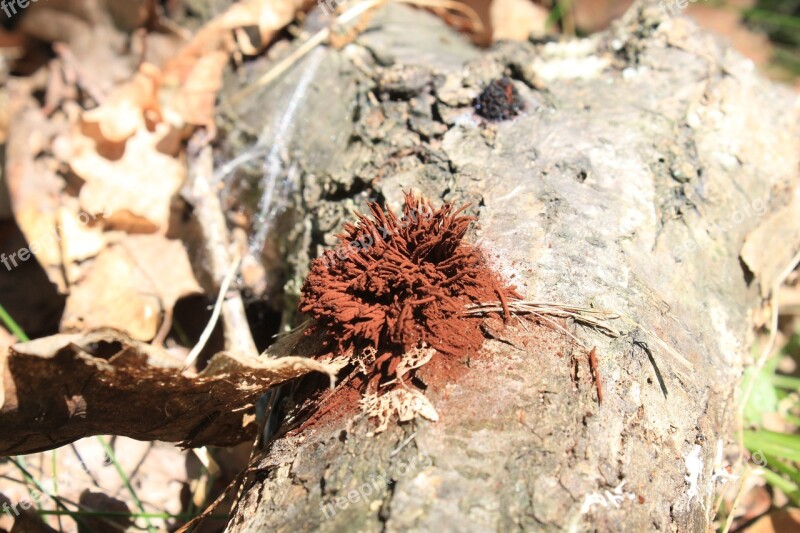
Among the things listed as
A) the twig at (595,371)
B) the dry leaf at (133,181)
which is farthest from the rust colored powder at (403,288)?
the dry leaf at (133,181)

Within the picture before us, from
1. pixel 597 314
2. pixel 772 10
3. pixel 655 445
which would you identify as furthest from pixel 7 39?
pixel 772 10

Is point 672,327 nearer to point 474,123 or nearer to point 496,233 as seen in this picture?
point 496,233

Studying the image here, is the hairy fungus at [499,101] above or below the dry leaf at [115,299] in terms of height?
above

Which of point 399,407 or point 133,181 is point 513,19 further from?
point 399,407

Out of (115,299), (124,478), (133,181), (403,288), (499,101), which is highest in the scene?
(499,101)

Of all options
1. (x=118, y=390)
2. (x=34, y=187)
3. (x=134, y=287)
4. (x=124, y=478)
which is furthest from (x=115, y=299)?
(x=118, y=390)

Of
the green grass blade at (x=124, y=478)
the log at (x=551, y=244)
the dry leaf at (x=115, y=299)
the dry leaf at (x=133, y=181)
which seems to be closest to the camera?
the log at (x=551, y=244)

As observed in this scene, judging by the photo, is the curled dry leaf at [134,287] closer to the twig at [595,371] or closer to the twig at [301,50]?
the twig at [301,50]
